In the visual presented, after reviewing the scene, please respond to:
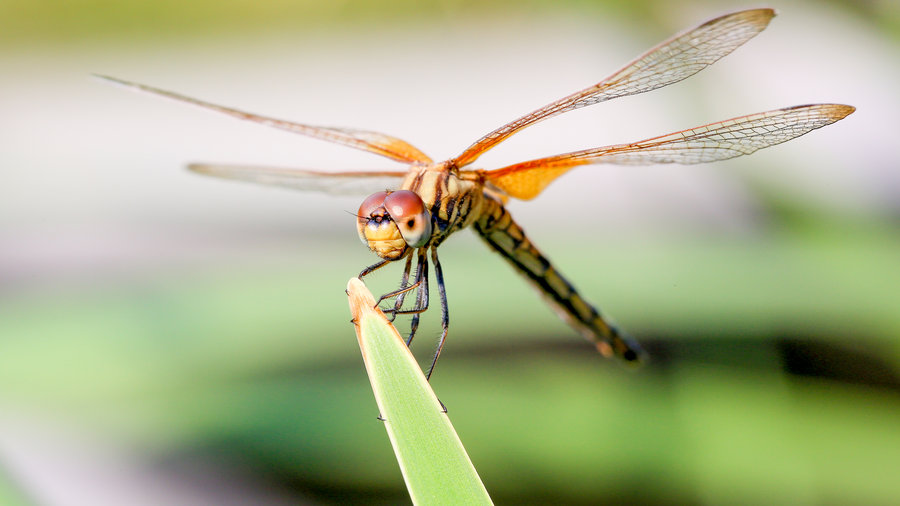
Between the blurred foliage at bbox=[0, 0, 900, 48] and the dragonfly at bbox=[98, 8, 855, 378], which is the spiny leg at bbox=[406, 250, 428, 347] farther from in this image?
the blurred foliage at bbox=[0, 0, 900, 48]

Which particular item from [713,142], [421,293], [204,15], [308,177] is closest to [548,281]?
[421,293]

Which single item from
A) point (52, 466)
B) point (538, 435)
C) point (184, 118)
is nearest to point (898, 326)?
point (538, 435)

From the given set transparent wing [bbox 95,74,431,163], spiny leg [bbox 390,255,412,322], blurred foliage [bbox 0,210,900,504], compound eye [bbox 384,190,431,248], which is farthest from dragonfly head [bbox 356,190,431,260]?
blurred foliage [bbox 0,210,900,504]

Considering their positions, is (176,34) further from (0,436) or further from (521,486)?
(521,486)

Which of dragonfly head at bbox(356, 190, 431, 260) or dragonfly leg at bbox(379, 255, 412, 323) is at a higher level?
dragonfly head at bbox(356, 190, 431, 260)

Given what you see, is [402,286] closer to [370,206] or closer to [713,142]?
[370,206]

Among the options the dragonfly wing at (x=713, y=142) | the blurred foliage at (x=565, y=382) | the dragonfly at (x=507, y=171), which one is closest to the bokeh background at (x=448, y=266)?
the blurred foliage at (x=565, y=382)
